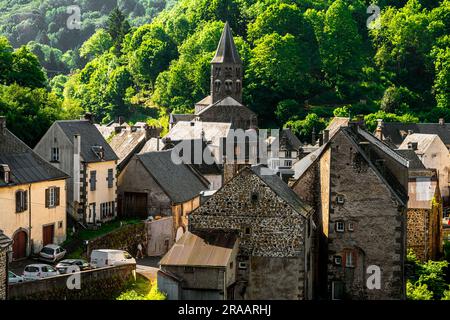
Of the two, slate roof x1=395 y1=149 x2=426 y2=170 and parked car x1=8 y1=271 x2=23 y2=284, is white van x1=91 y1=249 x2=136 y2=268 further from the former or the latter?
slate roof x1=395 y1=149 x2=426 y2=170

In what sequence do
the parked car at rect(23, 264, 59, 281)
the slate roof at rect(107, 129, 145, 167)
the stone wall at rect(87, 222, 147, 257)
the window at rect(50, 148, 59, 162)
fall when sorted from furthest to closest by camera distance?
the slate roof at rect(107, 129, 145, 167)
the window at rect(50, 148, 59, 162)
the stone wall at rect(87, 222, 147, 257)
the parked car at rect(23, 264, 59, 281)

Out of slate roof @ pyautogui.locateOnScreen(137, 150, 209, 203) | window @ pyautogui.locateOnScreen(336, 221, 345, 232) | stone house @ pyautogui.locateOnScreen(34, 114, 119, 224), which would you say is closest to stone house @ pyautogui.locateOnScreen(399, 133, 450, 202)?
slate roof @ pyautogui.locateOnScreen(137, 150, 209, 203)

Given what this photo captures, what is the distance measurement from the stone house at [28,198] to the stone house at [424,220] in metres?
20.3

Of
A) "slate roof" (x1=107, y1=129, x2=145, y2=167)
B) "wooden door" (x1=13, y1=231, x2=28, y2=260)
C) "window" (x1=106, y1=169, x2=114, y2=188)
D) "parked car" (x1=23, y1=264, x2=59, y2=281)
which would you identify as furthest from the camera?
"slate roof" (x1=107, y1=129, x2=145, y2=167)

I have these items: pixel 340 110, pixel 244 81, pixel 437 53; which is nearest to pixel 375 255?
pixel 340 110

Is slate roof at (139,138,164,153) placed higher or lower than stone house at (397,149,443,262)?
higher

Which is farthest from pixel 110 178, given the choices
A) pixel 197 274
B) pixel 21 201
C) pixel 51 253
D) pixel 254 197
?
pixel 197 274

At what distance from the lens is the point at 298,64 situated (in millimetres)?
120875

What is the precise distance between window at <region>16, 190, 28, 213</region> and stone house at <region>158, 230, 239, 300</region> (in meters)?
9.59

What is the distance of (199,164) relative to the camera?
6147 cm

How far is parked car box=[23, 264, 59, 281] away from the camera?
3928 centimetres

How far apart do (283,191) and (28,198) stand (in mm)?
12624

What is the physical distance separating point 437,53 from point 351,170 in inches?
3318

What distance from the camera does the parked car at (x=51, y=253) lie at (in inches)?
1730
